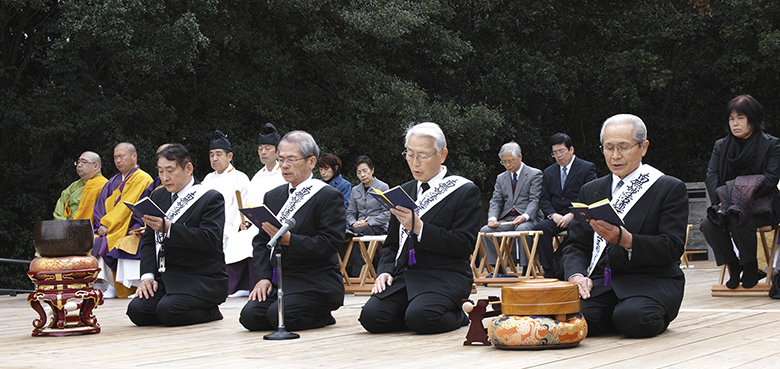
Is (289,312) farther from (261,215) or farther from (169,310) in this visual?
(169,310)

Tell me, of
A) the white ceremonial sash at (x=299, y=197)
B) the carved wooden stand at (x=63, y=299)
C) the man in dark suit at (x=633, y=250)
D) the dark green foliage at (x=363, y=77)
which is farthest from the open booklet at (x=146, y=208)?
the dark green foliage at (x=363, y=77)

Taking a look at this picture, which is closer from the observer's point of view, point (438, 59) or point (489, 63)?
point (438, 59)

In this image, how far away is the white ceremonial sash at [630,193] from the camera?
366 centimetres

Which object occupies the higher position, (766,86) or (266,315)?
(766,86)

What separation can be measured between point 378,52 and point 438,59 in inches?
40.1

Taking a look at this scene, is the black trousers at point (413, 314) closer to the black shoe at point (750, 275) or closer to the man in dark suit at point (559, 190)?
the black shoe at point (750, 275)

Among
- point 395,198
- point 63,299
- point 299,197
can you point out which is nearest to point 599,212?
point 395,198

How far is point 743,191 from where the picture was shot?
5676 millimetres

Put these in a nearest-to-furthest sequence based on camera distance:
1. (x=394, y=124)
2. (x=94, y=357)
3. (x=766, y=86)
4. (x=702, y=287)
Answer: (x=94, y=357) < (x=702, y=287) < (x=394, y=124) < (x=766, y=86)

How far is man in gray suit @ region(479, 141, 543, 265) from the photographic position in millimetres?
7773

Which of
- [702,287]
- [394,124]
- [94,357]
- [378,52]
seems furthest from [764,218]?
[378,52]

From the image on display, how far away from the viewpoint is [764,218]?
5730 mm

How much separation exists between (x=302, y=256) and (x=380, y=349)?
2.88 ft

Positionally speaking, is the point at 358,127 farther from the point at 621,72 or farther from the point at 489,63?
the point at 621,72
